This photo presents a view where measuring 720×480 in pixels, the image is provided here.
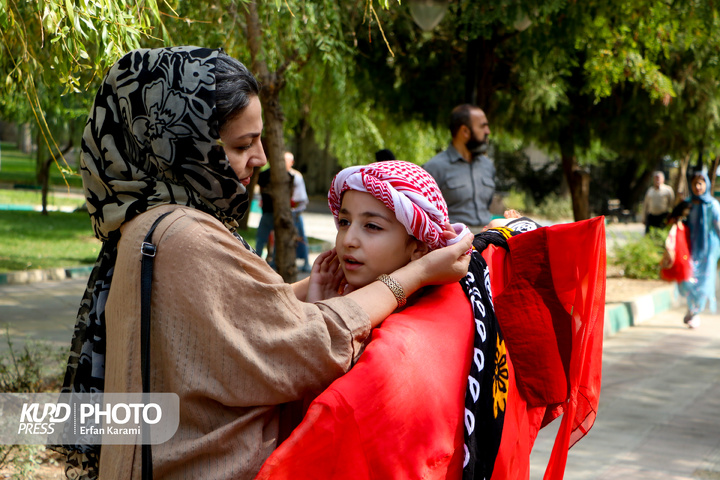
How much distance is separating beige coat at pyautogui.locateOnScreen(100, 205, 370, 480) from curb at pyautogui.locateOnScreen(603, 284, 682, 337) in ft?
25.1

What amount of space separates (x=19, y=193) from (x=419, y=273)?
85.8 ft

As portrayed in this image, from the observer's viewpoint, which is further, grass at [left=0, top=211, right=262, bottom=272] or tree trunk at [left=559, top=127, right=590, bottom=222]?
tree trunk at [left=559, top=127, right=590, bottom=222]

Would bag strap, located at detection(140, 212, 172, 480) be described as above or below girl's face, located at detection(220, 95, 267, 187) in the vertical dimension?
below

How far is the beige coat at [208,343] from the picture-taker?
4.92 feet

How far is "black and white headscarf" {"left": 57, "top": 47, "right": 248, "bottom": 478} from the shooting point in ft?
5.13

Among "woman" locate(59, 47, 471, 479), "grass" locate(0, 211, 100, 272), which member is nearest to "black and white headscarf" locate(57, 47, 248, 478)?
"woman" locate(59, 47, 471, 479)

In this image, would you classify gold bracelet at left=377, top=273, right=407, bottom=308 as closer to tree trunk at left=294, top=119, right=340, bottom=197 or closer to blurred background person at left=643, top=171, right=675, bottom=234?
blurred background person at left=643, top=171, right=675, bottom=234

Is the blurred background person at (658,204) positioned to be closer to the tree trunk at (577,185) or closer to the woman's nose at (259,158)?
the tree trunk at (577,185)

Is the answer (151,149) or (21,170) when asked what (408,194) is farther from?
(21,170)

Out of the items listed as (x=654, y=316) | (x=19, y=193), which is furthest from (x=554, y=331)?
(x=19, y=193)

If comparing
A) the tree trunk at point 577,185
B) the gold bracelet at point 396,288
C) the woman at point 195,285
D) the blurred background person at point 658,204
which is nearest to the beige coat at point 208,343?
the woman at point 195,285

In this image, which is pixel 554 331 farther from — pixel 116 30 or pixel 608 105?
pixel 608 105

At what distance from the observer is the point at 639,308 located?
9570 millimetres

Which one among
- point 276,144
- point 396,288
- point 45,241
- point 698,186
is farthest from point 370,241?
point 45,241
